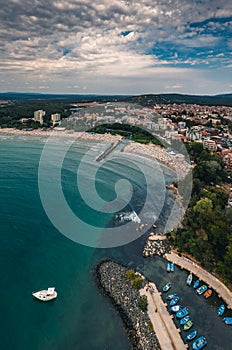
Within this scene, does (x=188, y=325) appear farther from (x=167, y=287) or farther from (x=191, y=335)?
(x=167, y=287)

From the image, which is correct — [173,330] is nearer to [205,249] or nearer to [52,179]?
[205,249]

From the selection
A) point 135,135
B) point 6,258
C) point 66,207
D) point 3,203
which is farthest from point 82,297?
point 135,135

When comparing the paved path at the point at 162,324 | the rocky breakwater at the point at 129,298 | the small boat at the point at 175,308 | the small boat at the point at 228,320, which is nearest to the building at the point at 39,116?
the rocky breakwater at the point at 129,298

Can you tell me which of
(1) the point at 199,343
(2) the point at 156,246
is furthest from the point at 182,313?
(2) the point at 156,246

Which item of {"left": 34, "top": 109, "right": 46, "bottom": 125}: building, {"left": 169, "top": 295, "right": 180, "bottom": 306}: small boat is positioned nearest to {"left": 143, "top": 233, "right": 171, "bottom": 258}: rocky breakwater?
{"left": 169, "top": 295, "right": 180, "bottom": 306}: small boat

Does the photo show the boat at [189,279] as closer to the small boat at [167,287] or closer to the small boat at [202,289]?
the small boat at [202,289]

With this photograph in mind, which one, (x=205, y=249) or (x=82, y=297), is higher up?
(x=205, y=249)
